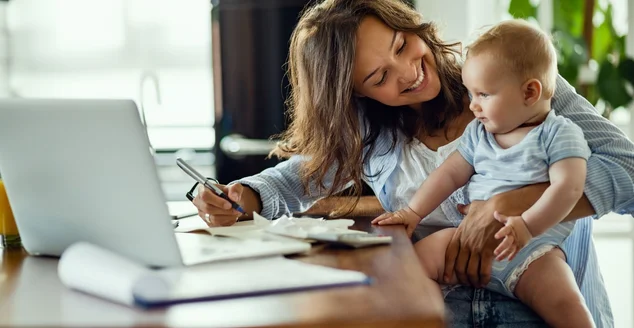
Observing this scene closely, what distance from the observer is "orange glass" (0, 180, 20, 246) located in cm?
162

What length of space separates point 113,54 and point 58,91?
366 millimetres

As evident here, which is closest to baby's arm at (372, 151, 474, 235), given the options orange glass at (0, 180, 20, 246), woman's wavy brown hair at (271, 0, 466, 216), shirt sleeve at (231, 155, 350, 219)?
woman's wavy brown hair at (271, 0, 466, 216)

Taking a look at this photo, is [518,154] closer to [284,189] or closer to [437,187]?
[437,187]

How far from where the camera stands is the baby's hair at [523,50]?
1.67 metres

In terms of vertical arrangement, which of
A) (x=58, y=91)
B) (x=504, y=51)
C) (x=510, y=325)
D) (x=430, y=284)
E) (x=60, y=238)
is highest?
(x=504, y=51)

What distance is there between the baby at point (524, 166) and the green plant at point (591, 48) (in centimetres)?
208

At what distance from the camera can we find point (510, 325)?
1.74m

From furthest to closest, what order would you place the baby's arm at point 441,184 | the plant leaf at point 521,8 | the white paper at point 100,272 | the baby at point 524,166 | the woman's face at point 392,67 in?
the plant leaf at point 521,8
the woman's face at point 392,67
the baby's arm at point 441,184
the baby at point 524,166
the white paper at point 100,272

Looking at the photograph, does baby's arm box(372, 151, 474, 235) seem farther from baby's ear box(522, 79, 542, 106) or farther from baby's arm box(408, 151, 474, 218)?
baby's ear box(522, 79, 542, 106)

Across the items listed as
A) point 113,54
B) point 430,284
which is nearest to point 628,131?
point 113,54

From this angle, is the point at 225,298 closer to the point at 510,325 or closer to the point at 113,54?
the point at 510,325

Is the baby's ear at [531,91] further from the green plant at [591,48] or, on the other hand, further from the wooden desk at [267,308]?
the green plant at [591,48]

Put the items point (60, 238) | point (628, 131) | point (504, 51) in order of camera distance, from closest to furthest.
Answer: point (60, 238), point (504, 51), point (628, 131)

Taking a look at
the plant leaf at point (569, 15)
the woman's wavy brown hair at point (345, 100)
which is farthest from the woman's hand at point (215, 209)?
the plant leaf at point (569, 15)
